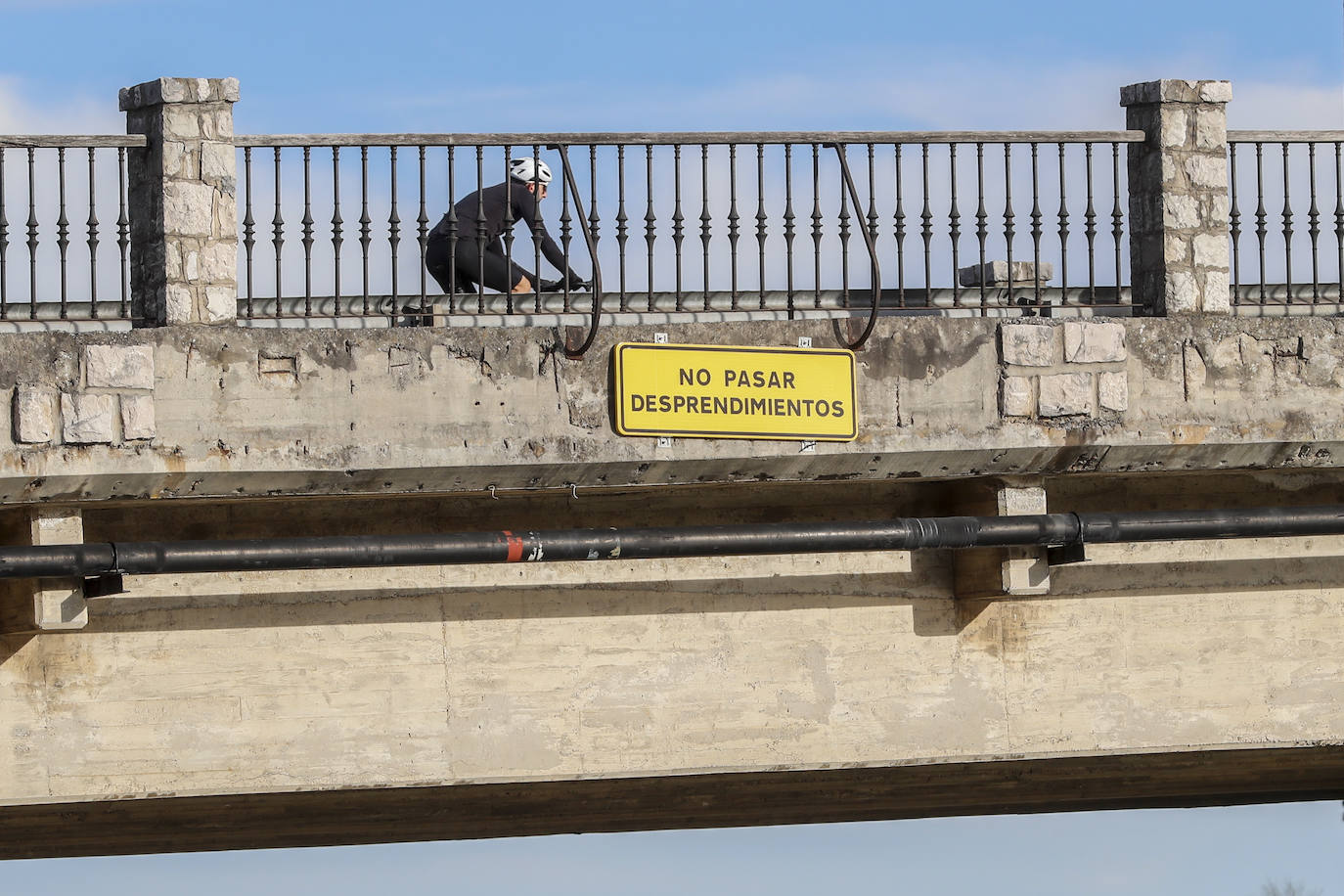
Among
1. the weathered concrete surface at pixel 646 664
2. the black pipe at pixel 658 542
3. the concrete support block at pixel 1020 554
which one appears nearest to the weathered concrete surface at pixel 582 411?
the concrete support block at pixel 1020 554

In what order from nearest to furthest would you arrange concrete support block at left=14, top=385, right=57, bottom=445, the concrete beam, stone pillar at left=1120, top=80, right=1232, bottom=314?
concrete support block at left=14, top=385, right=57, bottom=445
stone pillar at left=1120, top=80, right=1232, bottom=314
the concrete beam

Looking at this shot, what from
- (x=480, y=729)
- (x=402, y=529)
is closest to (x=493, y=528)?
(x=402, y=529)

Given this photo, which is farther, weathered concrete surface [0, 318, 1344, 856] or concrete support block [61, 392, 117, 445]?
weathered concrete surface [0, 318, 1344, 856]

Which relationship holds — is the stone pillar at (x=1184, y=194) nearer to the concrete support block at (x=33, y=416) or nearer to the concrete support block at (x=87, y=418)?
the concrete support block at (x=87, y=418)

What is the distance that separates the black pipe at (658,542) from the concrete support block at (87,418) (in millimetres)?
480

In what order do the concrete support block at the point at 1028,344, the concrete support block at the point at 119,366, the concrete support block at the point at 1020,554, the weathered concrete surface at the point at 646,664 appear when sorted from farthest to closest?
the concrete support block at the point at 1020,554, the concrete support block at the point at 1028,344, the weathered concrete surface at the point at 646,664, the concrete support block at the point at 119,366

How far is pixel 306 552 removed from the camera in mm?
8219

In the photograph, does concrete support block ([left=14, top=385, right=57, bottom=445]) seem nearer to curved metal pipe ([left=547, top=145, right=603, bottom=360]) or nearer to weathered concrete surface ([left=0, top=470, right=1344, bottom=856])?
weathered concrete surface ([left=0, top=470, right=1344, bottom=856])

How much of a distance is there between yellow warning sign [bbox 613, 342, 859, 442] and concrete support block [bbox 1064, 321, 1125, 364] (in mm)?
1130

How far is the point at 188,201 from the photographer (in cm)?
853

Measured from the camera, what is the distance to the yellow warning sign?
337 inches

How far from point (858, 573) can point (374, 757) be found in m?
2.65

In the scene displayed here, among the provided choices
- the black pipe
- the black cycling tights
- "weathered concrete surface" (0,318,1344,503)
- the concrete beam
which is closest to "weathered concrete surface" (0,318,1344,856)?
"weathered concrete surface" (0,318,1344,503)

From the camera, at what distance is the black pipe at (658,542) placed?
8.06m
